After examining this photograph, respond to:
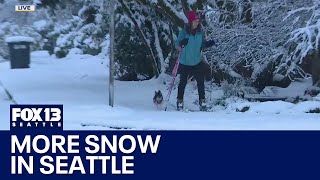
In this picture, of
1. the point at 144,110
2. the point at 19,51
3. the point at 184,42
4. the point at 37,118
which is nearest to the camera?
the point at 37,118

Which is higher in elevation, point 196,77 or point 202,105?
point 196,77

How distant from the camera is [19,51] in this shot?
19.6m

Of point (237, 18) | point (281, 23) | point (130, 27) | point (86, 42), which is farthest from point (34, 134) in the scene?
point (86, 42)

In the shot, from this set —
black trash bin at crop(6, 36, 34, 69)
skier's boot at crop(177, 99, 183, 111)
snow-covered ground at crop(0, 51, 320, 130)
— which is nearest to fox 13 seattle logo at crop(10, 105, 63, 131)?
snow-covered ground at crop(0, 51, 320, 130)

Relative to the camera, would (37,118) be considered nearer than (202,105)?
Yes

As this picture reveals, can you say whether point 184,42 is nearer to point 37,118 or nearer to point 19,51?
point 37,118

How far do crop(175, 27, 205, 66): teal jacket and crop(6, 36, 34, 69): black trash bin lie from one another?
1052 centimetres

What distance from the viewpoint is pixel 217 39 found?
11.4m

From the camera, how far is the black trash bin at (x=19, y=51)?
19.5 metres

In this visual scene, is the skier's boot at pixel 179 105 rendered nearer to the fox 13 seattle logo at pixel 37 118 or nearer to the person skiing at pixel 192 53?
the person skiing at pixel 192 53

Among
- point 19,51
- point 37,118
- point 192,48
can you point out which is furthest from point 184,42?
point 19,51

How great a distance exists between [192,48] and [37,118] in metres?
3.81

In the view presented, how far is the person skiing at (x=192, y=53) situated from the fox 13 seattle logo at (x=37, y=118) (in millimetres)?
3260

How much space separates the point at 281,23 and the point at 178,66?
188cm
